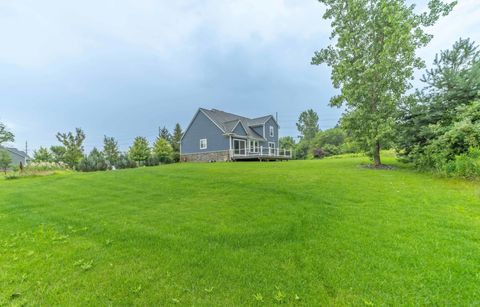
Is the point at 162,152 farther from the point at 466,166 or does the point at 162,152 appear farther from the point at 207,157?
the point at 466,166

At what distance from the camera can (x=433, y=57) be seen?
10.5 m

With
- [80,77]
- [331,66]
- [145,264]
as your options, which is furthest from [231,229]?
[80,77]

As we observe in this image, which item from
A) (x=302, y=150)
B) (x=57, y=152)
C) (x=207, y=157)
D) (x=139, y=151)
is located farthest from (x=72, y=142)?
(x=302, y=150)

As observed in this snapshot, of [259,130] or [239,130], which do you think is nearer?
[239,130]

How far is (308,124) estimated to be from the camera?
182ft

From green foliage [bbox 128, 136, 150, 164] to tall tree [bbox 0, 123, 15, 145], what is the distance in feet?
36.4

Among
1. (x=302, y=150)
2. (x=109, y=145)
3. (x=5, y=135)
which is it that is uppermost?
(x=5, y=135)

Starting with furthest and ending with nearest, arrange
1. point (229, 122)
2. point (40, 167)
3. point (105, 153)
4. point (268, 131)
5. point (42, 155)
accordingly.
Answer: point (105, 153), point (42, 155), point (268, 131), point (229, 122), point (40, 167)

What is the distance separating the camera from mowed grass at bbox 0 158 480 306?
2764 millimetres

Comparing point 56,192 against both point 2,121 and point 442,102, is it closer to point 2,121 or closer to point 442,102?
point 442,102

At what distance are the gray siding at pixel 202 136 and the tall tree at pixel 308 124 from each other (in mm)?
34402

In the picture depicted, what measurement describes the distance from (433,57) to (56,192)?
18.3m

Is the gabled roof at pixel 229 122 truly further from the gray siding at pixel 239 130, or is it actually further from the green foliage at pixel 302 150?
the green foliage at pixel 302 150

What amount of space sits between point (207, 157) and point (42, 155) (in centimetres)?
2592
